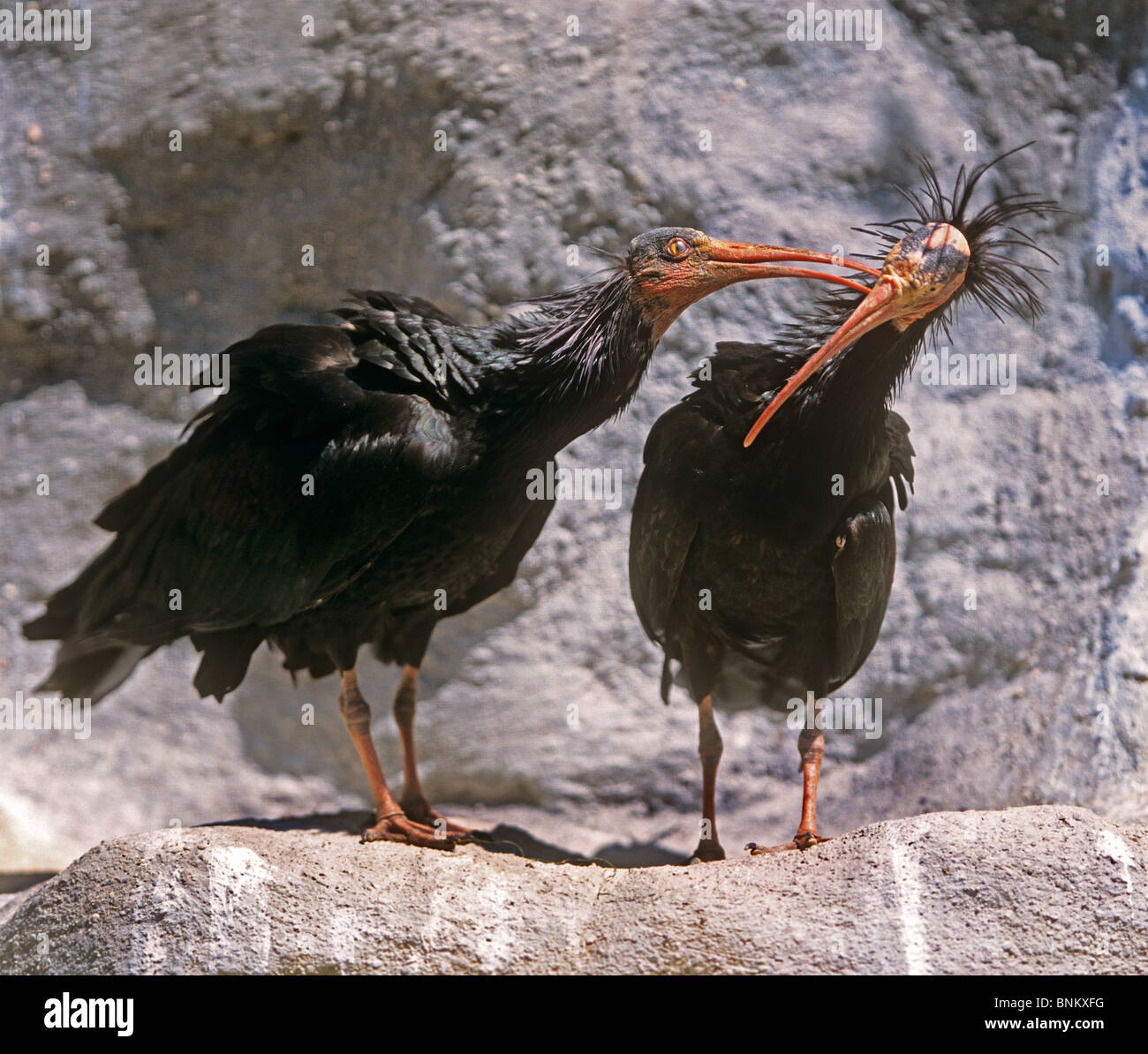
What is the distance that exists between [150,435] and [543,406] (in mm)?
3404

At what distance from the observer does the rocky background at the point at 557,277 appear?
658 cm

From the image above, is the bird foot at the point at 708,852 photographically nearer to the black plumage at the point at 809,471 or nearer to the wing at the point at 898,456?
the black plumage at the point at 809,471

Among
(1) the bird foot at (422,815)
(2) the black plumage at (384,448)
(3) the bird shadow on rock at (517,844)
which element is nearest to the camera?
(2) the black plumage at (384,448)

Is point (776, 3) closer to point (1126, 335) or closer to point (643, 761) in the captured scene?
point (1126, 335)

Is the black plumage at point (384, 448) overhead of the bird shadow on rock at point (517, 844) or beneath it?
overhead

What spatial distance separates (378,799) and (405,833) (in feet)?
0.68

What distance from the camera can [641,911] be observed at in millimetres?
3805

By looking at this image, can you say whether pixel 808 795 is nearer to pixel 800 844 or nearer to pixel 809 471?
pixel 800 844

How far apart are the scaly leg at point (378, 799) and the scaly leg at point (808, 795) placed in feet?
4.00

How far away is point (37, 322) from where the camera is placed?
7102 mm

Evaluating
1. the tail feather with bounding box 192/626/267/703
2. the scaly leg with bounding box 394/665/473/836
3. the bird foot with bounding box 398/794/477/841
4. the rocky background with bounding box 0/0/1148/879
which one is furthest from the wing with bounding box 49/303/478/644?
the rocky background with bounding box 0/0/1148/879

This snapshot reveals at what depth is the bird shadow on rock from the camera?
521 centimetres

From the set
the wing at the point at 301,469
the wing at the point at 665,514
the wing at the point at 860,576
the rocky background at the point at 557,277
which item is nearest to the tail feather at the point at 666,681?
the wing at the point at 665,514
